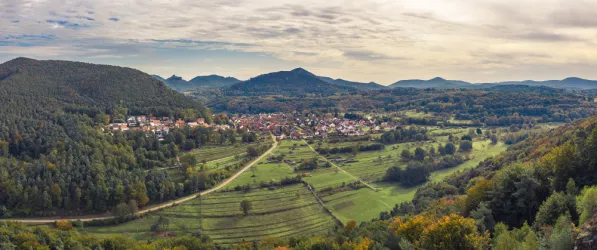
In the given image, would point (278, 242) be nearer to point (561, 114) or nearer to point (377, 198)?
point (377, 198)

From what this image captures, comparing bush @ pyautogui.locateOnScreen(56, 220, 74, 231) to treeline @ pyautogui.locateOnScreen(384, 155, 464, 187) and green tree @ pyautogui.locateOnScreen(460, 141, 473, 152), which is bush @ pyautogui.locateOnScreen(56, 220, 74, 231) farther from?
green tree @ pyautogui.locateOnScreen(460, 141, 473, 152)

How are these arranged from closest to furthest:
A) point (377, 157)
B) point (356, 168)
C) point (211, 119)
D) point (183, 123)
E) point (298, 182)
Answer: point (298, 182) < point (356, 168) < point (377, 157) < point (183, 123) < point (211, 119)

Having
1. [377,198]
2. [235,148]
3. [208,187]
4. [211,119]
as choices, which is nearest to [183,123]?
[211,119]

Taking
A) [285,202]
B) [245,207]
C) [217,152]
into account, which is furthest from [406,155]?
[217,152]

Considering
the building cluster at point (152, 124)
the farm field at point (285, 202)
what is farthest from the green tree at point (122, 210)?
the building cluster at point (152, 124)

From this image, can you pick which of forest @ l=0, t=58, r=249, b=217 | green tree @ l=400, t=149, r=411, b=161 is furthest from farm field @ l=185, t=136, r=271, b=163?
green tree @ l=400, t=149, r=411, b=161

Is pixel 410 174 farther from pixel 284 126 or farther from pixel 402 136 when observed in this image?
pixel 284 126
